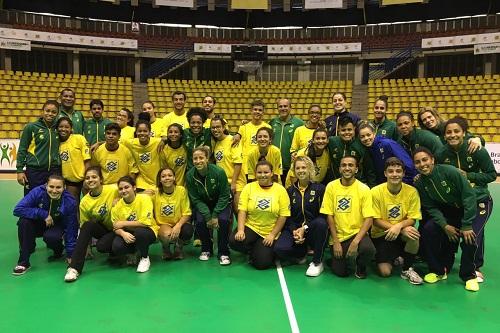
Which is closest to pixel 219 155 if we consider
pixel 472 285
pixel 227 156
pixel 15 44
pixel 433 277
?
pixel 227 156

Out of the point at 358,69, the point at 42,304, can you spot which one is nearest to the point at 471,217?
the point at 42,304

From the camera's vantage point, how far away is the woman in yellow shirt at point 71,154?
430 centimetres

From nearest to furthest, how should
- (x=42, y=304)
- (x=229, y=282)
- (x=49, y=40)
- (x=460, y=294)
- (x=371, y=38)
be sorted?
1. (x=42, y=304)
2. (x=460, y=294)
3. (x=229, y=282)
4. (x=49, y=40)
5. (x=371, y=38)

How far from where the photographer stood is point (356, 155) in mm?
4000

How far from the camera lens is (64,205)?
3848 millimetres

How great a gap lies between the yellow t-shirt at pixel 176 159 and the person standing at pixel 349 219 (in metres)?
1.76

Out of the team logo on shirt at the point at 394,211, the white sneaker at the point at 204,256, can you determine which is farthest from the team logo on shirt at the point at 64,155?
the team logo on shirt at the point at 394,211

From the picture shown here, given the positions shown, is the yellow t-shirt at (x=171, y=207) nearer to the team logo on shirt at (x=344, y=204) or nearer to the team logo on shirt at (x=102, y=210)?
the team logo on shirt at (x=102, y=210)

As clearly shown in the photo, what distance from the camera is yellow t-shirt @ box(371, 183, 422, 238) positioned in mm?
3611

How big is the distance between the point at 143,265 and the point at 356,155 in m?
2.44

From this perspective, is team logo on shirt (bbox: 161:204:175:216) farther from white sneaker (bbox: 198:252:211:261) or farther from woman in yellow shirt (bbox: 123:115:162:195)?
white sneaker (bbox: 198:252:211:261)

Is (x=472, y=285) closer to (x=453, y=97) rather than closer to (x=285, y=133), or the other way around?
(x=285, y=133)

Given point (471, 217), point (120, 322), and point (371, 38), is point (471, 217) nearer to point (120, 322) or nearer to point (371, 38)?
point (120, 322)

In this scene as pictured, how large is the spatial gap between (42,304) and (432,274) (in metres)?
3.39
